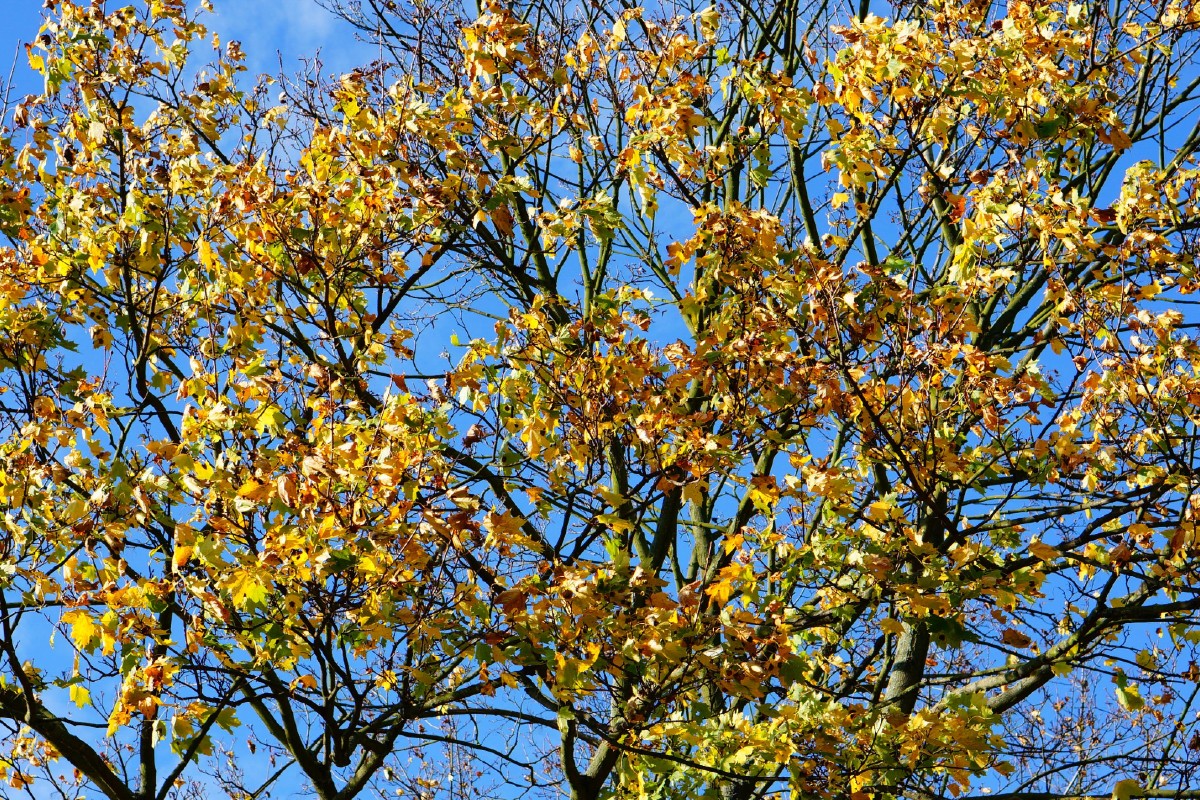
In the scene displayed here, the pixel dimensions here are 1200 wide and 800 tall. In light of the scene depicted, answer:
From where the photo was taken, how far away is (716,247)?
272 inches

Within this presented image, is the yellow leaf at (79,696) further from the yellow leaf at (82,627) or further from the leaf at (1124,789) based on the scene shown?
the leaf at (1124,789)

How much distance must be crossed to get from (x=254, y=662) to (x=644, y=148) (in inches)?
163

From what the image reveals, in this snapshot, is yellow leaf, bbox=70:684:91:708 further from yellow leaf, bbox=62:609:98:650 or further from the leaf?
the leaf

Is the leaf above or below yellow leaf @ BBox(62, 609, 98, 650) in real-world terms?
below

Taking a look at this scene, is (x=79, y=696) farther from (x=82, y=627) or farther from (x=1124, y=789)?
(x=1124, y=789)

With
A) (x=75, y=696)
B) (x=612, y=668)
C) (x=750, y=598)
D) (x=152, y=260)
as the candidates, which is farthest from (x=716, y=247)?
(x=75, y=696)

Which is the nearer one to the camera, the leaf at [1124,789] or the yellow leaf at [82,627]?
the yellow leaf at [82,627]

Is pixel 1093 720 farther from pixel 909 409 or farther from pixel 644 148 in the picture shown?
pixel 644 148

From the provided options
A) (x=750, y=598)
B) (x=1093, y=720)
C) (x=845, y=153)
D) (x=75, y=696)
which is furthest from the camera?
(x=1093, y=720)

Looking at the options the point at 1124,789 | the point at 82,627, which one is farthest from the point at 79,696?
the point at 1124,789

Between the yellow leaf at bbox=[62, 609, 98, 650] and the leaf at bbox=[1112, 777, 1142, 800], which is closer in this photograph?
the yellow leaf at bbox=[62, 609, 98, 650]

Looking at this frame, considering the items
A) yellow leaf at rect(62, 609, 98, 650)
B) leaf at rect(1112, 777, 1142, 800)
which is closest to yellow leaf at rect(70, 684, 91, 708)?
yellow leaf at rect(62, 609, 98, 650)

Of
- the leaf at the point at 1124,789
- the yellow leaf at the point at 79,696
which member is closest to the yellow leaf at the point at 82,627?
the yellow leaf at the point at 79,696

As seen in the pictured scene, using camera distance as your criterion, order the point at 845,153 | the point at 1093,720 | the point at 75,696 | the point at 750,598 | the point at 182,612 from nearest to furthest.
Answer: the point at 75,696, the point at 182,612, the point at 750,598, the point at 845,153, the point at 1093,720
